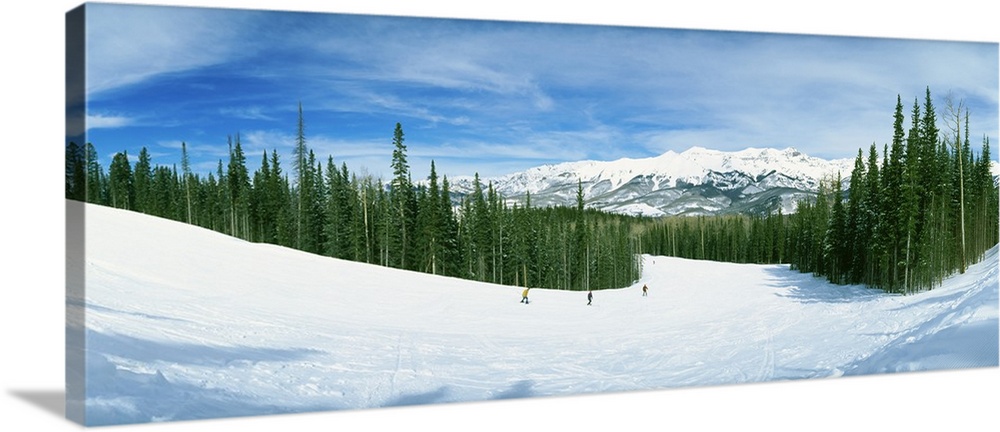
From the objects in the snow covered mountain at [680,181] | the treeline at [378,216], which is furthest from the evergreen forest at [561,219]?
the snow covered mountain at [680,181]

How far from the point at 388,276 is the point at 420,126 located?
2.13 m

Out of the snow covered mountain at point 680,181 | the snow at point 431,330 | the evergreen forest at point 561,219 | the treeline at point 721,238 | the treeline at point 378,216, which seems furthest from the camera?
the treeline at point 721,238

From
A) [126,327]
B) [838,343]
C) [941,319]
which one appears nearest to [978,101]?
[941,319]

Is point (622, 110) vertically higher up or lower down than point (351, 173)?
higher up

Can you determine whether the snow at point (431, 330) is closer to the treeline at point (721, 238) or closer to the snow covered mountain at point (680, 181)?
the treeline at point (721, 238)

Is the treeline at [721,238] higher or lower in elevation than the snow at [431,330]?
higher

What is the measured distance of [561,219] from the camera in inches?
575

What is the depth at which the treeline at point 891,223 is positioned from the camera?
15.6 meters

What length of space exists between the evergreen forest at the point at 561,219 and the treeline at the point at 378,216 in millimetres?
20

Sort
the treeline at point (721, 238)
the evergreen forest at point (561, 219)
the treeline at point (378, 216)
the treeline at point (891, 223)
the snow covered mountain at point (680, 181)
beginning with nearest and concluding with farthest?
the treeline at point (378, 216), the evergreen forest at point (561, 219), the snow covered mountain at point (680, 181), the treeline at point (721, 238), the treeline at point (891, 223)

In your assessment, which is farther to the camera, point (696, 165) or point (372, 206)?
point (696, 165)

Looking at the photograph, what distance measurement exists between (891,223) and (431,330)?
8263 mm

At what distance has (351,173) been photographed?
13.0m

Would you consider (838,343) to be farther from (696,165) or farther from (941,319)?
(696,165)
